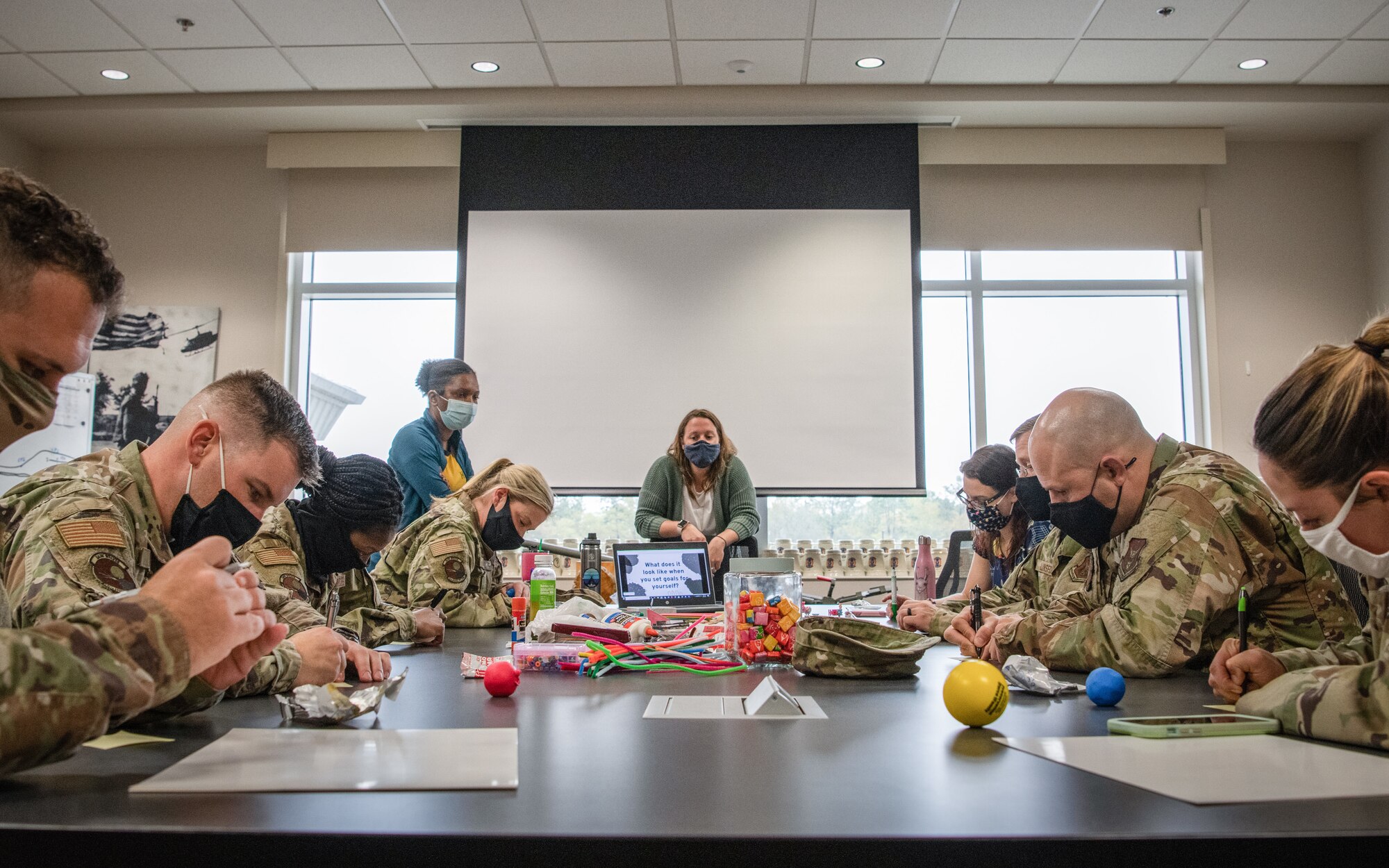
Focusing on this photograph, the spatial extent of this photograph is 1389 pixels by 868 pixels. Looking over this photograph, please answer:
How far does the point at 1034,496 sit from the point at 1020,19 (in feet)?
9.56

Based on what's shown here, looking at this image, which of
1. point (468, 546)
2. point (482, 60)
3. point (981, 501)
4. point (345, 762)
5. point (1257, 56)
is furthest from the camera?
point (482, 60)

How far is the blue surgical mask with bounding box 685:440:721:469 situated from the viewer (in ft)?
13.8

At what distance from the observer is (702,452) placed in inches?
166

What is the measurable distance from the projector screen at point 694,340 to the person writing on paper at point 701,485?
101 cm

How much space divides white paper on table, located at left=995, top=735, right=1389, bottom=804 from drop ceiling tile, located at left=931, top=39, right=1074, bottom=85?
4.17m

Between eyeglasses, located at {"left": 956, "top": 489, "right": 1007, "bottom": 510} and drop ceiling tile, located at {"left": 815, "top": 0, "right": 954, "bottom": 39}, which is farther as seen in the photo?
drop ceiling tile, located at {"left": 815, "top": 0, "right": 954, "bottom": 39}

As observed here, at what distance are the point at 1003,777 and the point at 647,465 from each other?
448 cm

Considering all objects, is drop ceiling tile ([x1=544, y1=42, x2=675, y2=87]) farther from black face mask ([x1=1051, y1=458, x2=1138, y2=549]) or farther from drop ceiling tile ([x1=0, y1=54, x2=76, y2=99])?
black face mask ([x1=1051, y1=458, x2=1138, y2=549])

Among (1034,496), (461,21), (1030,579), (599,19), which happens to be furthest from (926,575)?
(461,21)

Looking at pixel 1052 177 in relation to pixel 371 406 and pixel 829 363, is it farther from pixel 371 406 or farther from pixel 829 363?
pixel 371 406

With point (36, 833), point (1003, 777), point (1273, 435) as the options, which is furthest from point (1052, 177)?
point (36, 833)

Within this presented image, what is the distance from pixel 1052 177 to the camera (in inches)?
215

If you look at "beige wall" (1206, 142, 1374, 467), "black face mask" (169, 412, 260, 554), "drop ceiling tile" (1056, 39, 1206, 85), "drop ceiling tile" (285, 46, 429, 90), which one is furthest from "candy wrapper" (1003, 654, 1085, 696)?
"beige wall" (1206, 142, 1374, 467)

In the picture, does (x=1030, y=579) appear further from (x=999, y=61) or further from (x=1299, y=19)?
(x=1299, y=19)
